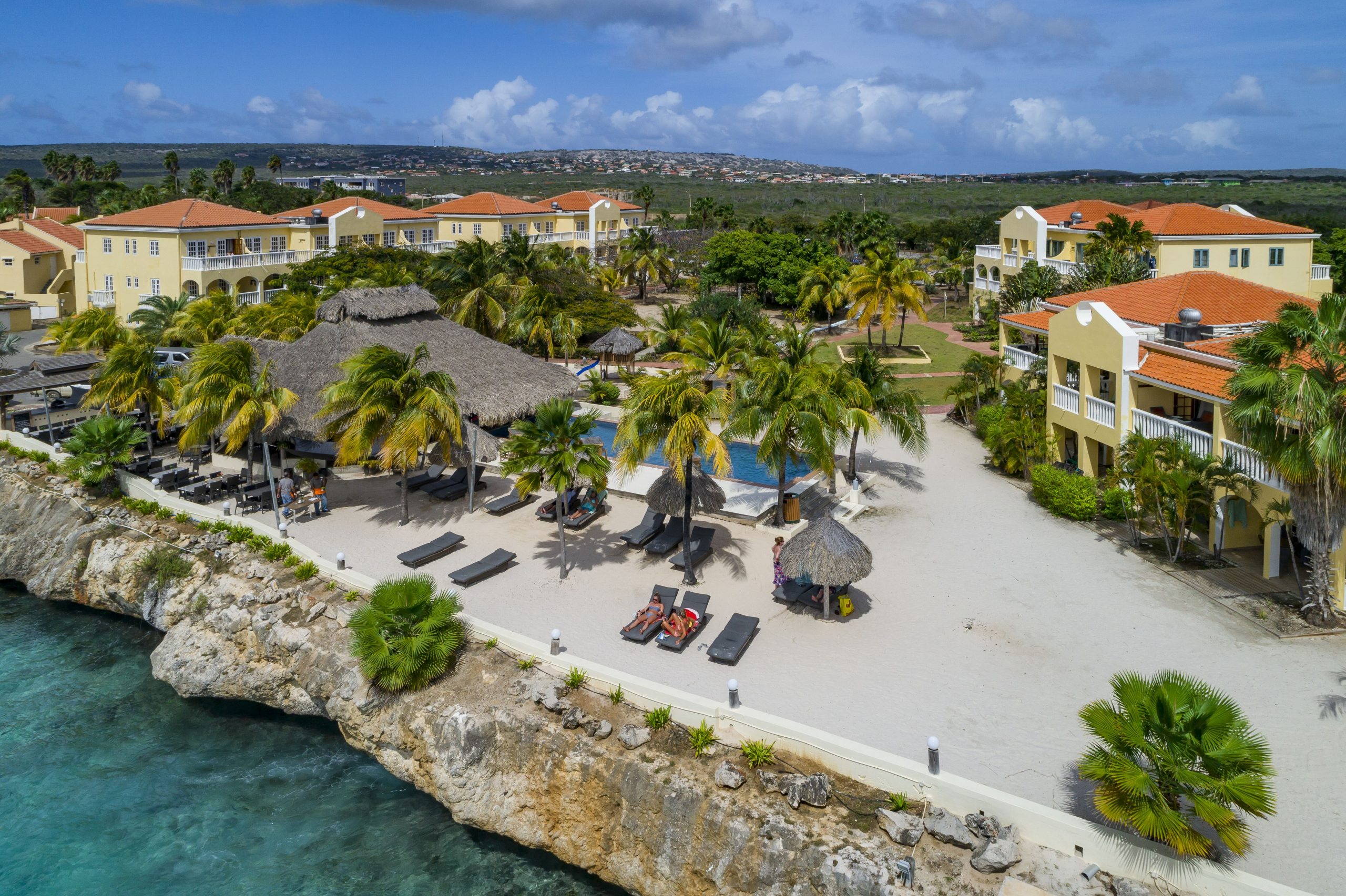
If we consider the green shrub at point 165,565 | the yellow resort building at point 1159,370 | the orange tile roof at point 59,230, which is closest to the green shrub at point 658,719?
the yellow resort building at point 1159,370

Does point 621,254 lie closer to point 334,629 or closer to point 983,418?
point 983,418

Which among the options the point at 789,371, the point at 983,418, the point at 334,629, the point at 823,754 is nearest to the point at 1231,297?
the point at 983,418

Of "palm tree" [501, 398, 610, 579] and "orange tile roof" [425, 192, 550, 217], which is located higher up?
"orange tile roof" [425, 192, 550, 217]

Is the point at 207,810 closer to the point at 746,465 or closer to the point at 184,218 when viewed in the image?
the point at 746,465

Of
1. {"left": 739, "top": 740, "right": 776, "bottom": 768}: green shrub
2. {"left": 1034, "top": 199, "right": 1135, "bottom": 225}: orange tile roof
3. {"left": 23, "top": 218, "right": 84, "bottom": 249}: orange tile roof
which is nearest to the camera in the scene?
{"left": 739, "top": 740, "right": 776, "bottom": 768}: green shrub

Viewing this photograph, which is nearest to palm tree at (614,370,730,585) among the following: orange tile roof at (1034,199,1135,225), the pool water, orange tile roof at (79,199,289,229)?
the pool water

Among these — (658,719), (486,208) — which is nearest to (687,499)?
(658,719)

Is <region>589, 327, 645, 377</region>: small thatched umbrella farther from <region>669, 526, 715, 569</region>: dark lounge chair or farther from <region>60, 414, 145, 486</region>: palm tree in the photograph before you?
<region>669, 526, 715, 569</region>: dark lounge chair
